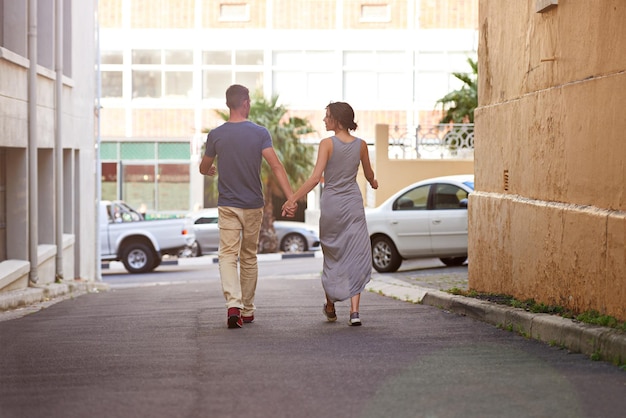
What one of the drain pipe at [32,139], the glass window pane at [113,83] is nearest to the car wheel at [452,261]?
the drain pipe at [32,139]

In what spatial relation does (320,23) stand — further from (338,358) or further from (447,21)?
(338,358)

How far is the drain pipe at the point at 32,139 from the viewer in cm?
1434

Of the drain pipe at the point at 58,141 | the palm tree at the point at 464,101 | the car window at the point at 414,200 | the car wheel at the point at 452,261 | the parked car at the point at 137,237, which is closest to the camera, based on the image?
the drain pipe at the point at 58,141

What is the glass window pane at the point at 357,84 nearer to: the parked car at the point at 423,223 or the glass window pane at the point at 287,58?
the glass window pane at the point at 287,58

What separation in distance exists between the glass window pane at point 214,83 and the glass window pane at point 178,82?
0.60m

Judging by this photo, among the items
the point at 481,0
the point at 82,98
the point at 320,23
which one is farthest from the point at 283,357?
the point at 320,23

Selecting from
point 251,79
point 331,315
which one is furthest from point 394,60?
point 331,315

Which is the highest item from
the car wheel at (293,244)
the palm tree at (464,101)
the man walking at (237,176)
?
Answer: the palm tree at (464,101)

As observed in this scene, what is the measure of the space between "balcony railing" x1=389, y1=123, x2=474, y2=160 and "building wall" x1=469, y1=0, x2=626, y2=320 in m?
17.4

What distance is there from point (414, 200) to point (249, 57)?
29.7 m

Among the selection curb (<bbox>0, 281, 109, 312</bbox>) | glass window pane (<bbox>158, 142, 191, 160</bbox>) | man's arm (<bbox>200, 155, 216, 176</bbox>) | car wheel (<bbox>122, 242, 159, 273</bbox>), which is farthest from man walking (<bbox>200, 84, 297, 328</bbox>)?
glass window pane (<bbox>158, 142, 191, 160</bbox>)

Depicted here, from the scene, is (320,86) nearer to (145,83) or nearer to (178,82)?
(178,82)

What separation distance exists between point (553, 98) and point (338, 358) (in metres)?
3.40

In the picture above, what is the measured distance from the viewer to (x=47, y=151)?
16797mm
